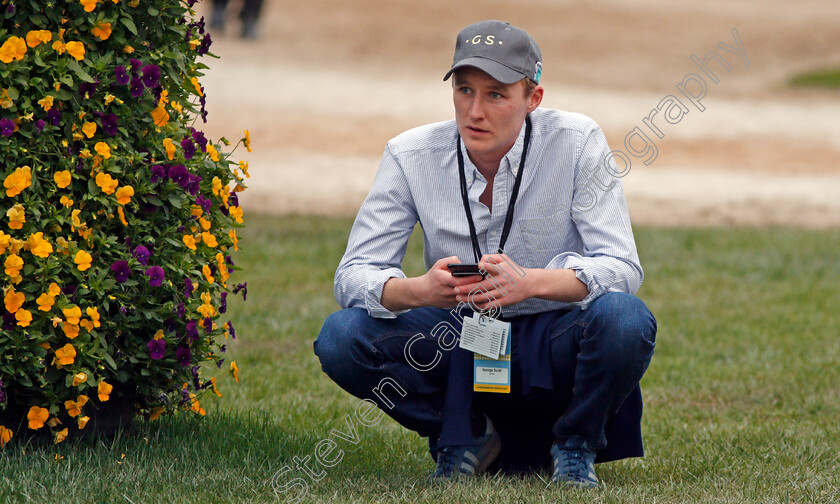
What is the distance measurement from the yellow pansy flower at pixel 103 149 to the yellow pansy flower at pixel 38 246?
310mm

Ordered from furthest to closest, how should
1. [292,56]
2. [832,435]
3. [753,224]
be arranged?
1. [292,56]
2. [753,224]
3. [832,435]

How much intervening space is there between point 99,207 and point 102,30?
0.55 meters

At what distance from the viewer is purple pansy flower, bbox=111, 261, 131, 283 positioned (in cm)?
315

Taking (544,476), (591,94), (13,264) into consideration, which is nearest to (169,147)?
(13,264)

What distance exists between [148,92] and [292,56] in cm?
2542

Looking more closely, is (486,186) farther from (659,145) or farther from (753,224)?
(659,145)

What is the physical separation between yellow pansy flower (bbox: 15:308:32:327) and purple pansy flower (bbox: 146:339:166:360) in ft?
1.31

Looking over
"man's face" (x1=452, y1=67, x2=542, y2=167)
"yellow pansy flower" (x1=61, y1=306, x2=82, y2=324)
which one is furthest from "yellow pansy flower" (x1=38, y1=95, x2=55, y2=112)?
"man's face" (x1=452, y1=67, x2=542, y2=167)

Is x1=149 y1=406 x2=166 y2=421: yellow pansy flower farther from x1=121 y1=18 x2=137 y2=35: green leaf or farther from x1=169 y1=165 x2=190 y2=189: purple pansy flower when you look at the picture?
x1=121 y1=18 x2=137 y2=35: green leaf

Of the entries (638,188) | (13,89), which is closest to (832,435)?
(13,89)

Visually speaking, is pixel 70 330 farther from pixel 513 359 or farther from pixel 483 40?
pixel 483 40

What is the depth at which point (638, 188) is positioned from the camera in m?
14.4

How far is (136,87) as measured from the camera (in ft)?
10.6

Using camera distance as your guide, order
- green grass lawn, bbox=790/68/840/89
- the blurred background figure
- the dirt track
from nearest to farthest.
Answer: the dirt track < green grass lawn, bbox=790/68/840/89 < the blurred background figure
